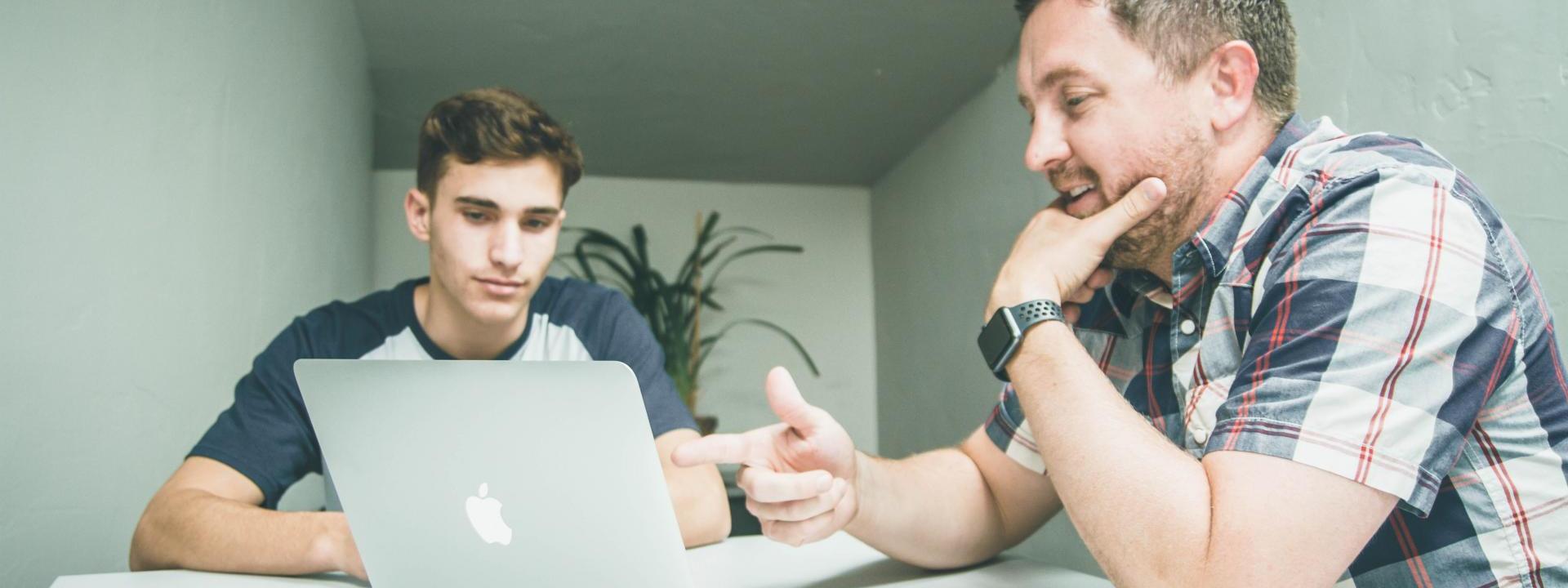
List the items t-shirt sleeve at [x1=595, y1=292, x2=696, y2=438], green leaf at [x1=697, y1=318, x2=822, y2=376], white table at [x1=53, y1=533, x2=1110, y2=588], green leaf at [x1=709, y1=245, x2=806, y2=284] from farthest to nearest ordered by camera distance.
Result: green leaf at [x1=709, y1=245, x2=806, y2=284] < green leaf at [x1=697, y1=318, x2=822, y2=376] < t-shirt sleeve at [x1=595, y1=292, x2=696, y2=438] < white table at [x1=53, y1=533, x2=1110, y2=588]

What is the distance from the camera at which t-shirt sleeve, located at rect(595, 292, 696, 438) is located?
1.55m

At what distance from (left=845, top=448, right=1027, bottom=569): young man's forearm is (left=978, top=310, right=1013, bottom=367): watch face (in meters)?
0.18

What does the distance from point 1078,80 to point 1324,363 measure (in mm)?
462

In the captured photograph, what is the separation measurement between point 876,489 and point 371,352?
1056mm

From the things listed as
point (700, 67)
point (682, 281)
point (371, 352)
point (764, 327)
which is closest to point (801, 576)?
point (371, 352)

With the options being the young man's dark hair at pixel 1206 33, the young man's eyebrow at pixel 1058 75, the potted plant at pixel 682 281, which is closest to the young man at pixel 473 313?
the young man's eyebrow at pixel 1058 75

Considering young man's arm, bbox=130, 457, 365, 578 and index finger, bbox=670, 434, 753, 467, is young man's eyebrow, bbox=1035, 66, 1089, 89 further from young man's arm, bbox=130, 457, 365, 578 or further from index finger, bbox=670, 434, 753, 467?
young man's arm, bbox=130, 457, 365, 578

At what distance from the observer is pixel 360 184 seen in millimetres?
3207

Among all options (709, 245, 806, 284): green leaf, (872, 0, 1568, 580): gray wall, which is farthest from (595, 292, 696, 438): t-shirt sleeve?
(709, 245, 806, 284): green leaf

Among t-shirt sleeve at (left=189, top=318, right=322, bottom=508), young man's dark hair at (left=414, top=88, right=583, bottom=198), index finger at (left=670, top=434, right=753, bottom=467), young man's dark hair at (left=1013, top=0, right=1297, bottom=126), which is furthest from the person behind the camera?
young man's dark hair at (left=414, top=88, right=583, bottom=198)

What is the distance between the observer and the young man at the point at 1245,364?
2.42 feet

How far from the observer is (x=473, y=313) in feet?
5.38

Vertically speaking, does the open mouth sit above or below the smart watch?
above

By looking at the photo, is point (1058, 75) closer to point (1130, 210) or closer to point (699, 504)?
point (1130, 210)
